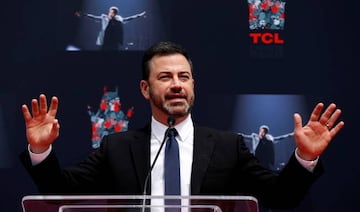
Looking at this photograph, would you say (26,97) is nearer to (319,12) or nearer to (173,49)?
(173,49)

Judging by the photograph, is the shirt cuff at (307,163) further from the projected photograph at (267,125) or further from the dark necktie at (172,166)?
the projected photograph at (267,125)

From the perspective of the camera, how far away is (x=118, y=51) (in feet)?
7.45

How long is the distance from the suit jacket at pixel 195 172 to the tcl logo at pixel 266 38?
1.65ft

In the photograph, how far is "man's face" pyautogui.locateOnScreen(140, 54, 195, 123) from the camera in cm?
180

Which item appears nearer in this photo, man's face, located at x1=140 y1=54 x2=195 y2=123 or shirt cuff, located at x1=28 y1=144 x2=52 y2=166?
shirt cuff, located at x1=28 y1=144 x2=52 y2=166

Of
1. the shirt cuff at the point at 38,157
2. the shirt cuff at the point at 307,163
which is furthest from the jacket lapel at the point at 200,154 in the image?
the shirt cuff at the point at 38,157

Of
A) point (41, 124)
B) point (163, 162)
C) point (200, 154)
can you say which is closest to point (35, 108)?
point (41, 124)

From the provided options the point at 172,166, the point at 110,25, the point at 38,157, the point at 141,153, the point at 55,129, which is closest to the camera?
the point at 55,129

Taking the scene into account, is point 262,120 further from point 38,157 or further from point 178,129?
point 38,157

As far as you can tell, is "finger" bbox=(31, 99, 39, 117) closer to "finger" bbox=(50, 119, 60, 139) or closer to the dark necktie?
"finger" bbox=(50, 119, 60, 139)

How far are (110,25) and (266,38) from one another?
0.60 metres

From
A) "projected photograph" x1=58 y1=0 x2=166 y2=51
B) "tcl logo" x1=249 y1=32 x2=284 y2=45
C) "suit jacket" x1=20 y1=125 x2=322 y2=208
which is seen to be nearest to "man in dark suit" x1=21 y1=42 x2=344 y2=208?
"suit jacket" x1=20 y1=125 x2=322 y2=208

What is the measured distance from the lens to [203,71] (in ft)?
7.49

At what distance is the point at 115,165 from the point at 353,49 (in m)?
1.05
